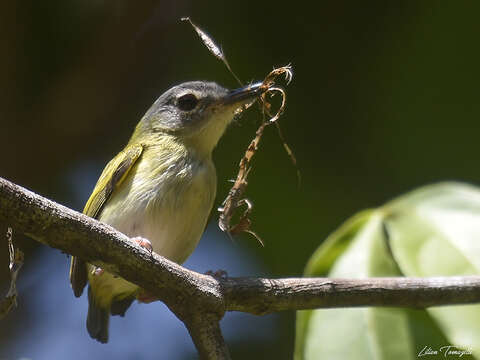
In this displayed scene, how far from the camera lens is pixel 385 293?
272cm

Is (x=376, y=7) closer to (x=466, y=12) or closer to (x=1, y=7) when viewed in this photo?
(x=466, y=12)

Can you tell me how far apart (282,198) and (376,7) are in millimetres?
1496

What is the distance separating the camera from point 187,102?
400 centimetres

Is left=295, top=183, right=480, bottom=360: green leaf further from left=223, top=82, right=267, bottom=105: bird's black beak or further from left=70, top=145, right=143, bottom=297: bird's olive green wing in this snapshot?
left=70, top=145, right=143, bottom=297: bird's olive green wing

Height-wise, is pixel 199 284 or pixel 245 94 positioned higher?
pixel 245 94

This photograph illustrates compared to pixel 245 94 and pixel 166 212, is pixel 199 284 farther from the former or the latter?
pixel 245 94

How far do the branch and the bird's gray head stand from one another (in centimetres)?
135

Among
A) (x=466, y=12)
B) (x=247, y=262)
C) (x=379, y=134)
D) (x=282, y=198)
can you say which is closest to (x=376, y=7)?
(x=466, y=12)

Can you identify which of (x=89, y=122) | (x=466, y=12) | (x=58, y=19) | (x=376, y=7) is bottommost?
(x=466, y=12)

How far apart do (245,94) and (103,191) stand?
3.00 ft

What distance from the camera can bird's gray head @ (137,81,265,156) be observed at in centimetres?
382
